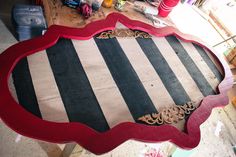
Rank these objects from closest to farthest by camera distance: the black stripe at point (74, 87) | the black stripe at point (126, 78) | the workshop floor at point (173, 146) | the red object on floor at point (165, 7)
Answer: the black stripe at point (74, 87) → the black stripe at point (126, 78) → the workshop floor at point (173, 146) → the red object on floor at point (165, 7)

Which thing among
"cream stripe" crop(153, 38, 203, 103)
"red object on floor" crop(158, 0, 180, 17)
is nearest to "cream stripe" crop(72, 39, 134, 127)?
"cream stripe" crop(153, 38, 203, 103)

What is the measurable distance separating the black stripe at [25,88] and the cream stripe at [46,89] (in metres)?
0.02

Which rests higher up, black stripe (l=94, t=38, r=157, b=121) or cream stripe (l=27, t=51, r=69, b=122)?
black stripe (l=94, t=38, r=157, b=121)

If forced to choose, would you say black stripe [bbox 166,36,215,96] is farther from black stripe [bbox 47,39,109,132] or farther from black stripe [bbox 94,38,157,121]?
black stripe [bbox 47,39,109,132]

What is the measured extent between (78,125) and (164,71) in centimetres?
77

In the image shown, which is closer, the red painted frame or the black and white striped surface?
the red painted frame

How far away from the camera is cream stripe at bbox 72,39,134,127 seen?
→ 1400 millimetres

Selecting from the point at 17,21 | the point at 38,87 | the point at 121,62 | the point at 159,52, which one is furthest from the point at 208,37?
the point at 38,87

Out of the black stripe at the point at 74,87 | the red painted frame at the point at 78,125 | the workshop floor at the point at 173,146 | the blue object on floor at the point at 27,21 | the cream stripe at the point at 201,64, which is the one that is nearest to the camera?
the red painted frame at the point at 78,125

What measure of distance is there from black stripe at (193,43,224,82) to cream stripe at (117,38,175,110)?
55 cm

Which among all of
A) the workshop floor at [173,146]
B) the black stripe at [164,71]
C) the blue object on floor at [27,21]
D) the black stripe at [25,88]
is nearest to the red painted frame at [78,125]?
the black stripe at [25,88]

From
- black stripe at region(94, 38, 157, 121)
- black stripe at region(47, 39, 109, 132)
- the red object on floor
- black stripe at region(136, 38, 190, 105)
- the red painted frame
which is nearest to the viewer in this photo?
the red painted frame

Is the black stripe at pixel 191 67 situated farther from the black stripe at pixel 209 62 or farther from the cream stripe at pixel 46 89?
the cream stripe at pixel 46 89

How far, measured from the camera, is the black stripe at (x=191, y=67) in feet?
5.90
